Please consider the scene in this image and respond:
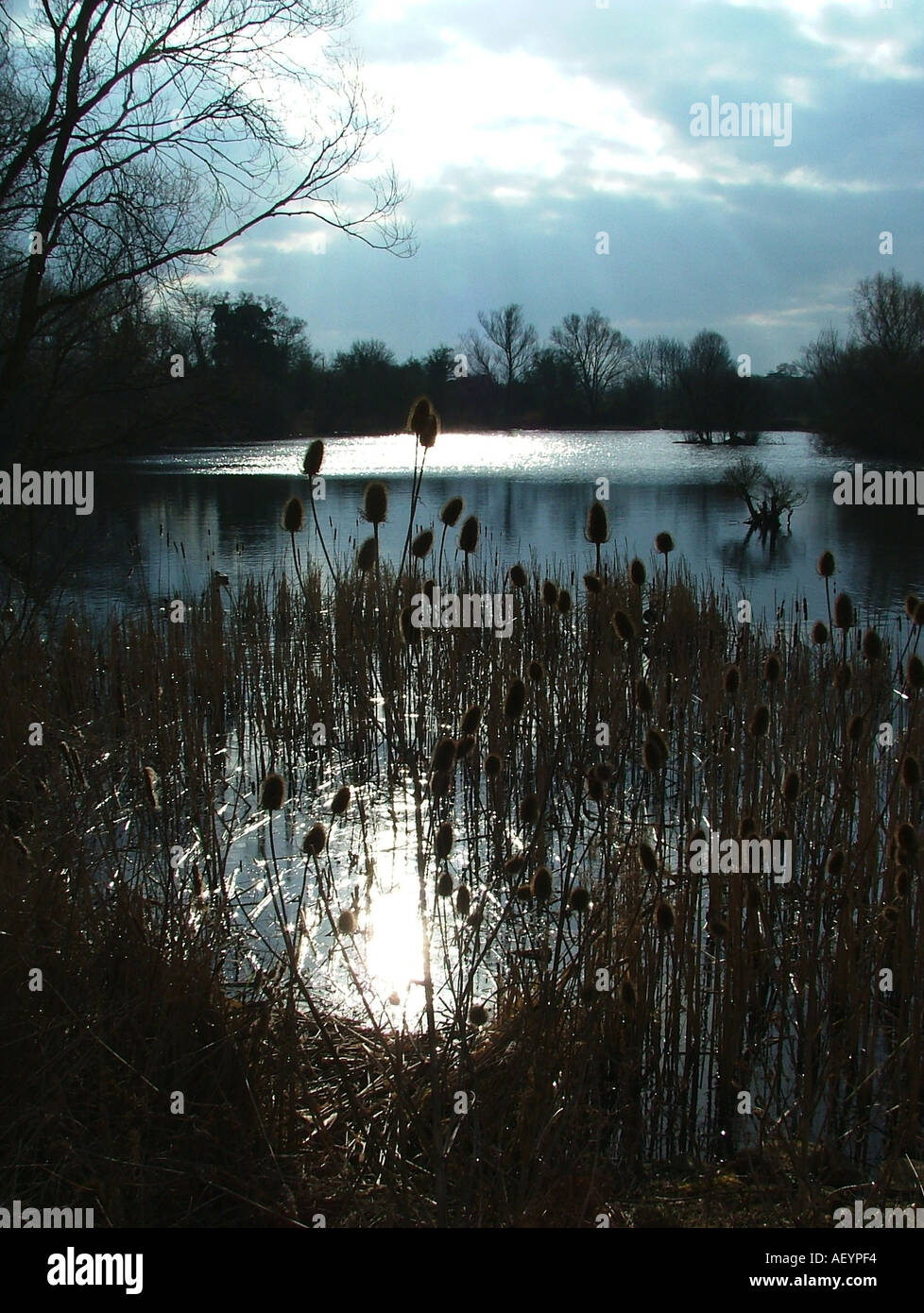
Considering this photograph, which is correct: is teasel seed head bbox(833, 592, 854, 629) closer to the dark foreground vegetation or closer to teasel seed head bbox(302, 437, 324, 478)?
the dark foreground vegetation

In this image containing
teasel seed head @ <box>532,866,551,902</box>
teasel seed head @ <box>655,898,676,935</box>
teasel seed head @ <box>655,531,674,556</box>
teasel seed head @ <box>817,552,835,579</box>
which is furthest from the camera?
teasel seed head @ <box>655,531,674,556</box>

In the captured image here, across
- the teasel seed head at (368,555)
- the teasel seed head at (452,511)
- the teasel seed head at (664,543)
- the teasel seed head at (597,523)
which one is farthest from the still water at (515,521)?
the teasel seed head at (664,543)

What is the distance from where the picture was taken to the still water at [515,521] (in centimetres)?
1255

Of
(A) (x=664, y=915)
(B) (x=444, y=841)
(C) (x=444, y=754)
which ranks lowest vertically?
(A) (x=664, y=915)

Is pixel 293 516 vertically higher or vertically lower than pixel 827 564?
higher

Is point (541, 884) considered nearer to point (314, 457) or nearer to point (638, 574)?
point (314, 457)

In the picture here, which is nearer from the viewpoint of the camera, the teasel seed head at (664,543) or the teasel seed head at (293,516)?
the teasel seed head at (293,516)

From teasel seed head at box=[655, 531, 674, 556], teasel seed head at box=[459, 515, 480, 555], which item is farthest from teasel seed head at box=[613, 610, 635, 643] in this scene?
teasel seed head at box=[655, 531, 674, 556]

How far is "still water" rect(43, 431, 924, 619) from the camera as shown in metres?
12.5

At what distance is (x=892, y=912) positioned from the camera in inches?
121

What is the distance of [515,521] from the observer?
19641 millimetres

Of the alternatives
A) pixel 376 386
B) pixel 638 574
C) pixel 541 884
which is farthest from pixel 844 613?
pixel 376 386

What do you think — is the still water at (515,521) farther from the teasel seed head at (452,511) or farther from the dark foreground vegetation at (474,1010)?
the dark foreground vegetation at (474,1010)

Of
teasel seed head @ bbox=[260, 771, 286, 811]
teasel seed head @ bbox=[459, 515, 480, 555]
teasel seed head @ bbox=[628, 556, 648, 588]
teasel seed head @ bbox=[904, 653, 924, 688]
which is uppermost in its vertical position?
teasel seed head @ bbox=[459, 515, 480, 555]
